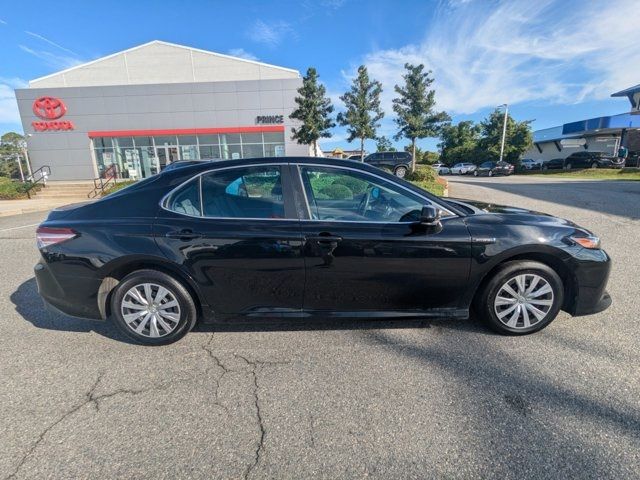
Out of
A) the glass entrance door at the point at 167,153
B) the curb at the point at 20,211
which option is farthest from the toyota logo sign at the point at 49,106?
the curb at the point at 20,211

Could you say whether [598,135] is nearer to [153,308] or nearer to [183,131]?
[183,131]

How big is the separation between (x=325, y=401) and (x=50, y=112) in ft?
110

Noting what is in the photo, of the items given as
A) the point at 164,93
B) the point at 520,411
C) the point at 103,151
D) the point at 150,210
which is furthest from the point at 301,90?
the point at 520,411

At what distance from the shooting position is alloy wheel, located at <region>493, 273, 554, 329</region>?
116 inches

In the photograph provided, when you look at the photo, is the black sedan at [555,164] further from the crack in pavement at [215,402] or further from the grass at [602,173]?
the crack in pavement at [215,402]

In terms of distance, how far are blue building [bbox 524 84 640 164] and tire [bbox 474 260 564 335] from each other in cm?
4095

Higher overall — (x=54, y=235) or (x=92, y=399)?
(x=54, y=235)

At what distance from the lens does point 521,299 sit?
298 centimetres

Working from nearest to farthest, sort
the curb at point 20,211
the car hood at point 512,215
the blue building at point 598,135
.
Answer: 1. the car hood at point 512,215
2. the curb at point 20,211
3. the blue building at point 598,135

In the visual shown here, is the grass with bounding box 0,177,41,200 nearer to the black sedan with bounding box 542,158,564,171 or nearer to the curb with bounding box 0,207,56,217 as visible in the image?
the curb with bounding box 0,207,56,217

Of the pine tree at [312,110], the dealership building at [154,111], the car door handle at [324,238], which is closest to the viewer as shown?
→ the car door handle at [324,238]

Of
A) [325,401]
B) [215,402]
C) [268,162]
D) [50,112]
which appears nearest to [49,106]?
[50,112]

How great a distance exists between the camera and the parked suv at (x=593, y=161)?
2889cm

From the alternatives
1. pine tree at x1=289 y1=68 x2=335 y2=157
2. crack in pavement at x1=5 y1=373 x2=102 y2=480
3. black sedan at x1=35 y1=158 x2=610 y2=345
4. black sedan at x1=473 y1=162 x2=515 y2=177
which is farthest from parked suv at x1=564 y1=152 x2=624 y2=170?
crack in pavement at x1=5 y1=373 x2=102 y2=480
